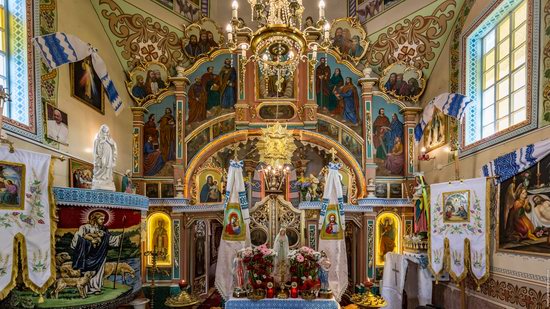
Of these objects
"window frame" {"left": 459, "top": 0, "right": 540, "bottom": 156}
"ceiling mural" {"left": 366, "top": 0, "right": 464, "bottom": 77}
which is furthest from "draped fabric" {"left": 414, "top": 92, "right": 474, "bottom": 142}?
"ceiling mural" {"left": 366, "top": 0, "right": 464, "bottom": 77}

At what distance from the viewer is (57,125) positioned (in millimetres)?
7523

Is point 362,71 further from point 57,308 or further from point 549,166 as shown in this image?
point 57,308

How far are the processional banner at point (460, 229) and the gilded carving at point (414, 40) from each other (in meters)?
4.55

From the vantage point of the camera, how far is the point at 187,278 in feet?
36.5

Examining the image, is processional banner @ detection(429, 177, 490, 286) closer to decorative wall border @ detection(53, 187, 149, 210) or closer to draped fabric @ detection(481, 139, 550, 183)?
draped fabric @ detection(481, 139, 550, 183)

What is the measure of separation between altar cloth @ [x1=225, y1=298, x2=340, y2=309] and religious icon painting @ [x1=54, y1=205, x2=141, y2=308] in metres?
1.94

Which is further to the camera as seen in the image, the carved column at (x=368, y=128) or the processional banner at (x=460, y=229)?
the carved column at (x=368, y=128)


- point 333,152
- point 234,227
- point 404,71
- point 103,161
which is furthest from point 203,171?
point 404,71

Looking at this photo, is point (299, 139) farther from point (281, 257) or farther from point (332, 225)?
point (281, 257)

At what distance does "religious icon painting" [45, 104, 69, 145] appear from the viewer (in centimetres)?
726

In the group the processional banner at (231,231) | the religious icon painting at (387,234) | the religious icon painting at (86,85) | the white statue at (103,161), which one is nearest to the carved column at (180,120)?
the processional banner at (231,231)

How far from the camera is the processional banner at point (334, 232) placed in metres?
9.96

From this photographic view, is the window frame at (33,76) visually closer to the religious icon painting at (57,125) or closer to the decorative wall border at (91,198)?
the religious icon painting at (57,125)

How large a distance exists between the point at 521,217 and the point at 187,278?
8.60 m
